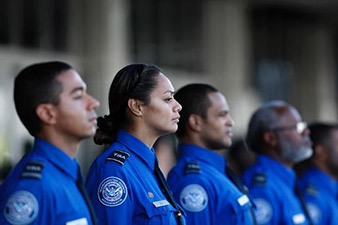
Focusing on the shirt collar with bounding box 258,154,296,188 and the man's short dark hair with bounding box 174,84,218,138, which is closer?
the man's short dark hair with bounding box 174,84,218,138

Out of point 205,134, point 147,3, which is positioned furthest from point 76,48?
point 205,134

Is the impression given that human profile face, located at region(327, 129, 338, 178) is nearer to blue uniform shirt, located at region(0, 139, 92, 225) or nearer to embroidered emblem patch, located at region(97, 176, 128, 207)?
embroidered emblem patch, located at region(97, 176, 128, 207)

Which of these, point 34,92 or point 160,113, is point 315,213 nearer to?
point 160,113

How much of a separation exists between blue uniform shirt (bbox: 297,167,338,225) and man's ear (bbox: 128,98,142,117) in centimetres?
235

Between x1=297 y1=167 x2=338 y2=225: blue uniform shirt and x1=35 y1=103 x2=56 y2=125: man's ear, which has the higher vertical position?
x1=35 y1=103 x2=56 y2=125: man's ear

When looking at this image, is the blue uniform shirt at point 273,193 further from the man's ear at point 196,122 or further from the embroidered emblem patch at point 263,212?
the man's ear at point 196,122

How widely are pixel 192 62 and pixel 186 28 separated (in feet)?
1.89

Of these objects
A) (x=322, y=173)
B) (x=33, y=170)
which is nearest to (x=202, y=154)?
(x=33, y=170)

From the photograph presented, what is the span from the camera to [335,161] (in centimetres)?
558

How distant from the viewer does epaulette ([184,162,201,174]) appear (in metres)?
3.82

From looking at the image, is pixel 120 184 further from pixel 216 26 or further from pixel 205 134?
pixel 216 26

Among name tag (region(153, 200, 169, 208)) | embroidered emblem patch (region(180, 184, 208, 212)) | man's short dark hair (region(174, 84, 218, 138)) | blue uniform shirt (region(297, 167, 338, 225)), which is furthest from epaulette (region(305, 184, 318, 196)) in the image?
name tag (region(153, 200, 169, 208))

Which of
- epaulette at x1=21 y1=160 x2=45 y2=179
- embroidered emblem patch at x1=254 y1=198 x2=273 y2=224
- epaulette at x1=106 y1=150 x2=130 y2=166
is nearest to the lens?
epaulette at x1=21 y1=160 x2=45 y2=179

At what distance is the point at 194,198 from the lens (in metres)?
3.67
